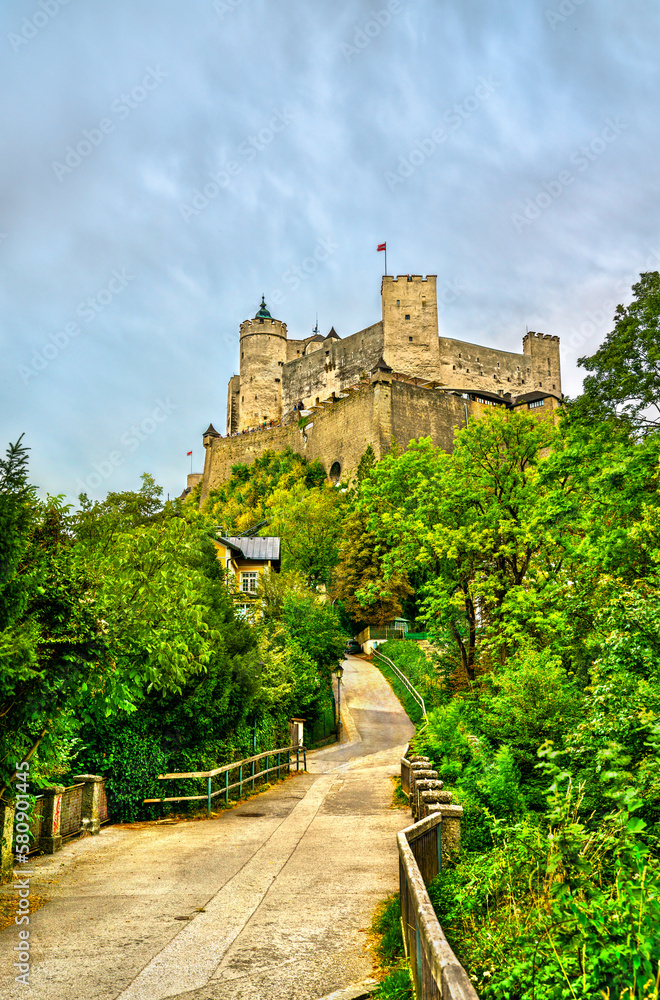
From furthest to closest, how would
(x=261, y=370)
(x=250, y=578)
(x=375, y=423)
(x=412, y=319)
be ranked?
Result: 1. (x=261, y=370)
2. (x=412, y=319)
3. (x=375, y=423)
4. (x=250, y=578)

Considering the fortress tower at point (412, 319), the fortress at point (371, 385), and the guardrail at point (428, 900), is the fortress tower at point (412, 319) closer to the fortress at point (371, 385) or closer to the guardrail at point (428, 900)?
the fortress at point (371, 385)

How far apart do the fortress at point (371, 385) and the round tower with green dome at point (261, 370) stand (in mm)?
120

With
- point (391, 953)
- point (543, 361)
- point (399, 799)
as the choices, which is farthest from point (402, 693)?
point (543, 361)

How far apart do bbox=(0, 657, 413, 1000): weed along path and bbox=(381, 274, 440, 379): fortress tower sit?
67533 mm

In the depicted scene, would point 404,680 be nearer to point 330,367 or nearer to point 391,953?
point 391,953

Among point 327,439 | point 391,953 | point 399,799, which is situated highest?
point 327,439

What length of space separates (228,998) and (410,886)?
151 centimetres

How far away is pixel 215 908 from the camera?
802cm

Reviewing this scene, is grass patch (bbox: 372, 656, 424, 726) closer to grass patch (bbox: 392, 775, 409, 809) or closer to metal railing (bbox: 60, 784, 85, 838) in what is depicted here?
grass patch (bbox: 392, 775, 409, 809)

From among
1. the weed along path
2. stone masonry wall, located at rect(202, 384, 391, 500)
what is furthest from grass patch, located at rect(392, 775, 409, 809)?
stone masonry wall, located at rect(202, 384, 391, 500)

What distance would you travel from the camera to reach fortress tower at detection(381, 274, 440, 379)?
7906cm

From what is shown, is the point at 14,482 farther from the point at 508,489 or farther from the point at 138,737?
the point at 508,489

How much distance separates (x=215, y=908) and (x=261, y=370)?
3516 inches

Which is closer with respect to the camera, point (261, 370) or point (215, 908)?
point (215, 908)
